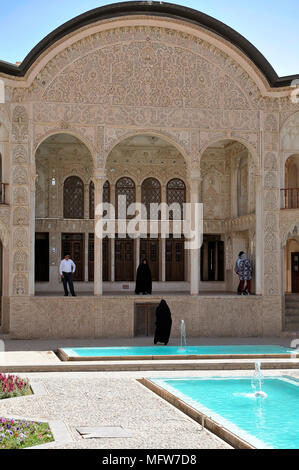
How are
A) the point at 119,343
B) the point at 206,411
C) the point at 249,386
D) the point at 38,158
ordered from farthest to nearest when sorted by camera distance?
the point at 38,158, the point at 119,343, the point at 249,386, the point at 206,411

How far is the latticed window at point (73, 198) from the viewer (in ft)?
71.8

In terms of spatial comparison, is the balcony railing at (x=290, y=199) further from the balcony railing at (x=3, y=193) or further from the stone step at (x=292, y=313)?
the balcony railing at (x=3, y=193)

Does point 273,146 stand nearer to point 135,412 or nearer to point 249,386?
point 249,386

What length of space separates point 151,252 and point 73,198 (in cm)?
301

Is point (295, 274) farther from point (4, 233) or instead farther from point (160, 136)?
point (4, 233)

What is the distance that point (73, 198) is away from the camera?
863 inches

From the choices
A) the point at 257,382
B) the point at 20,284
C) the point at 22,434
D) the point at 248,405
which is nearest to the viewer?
the point at 22,434

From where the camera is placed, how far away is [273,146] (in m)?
18.4

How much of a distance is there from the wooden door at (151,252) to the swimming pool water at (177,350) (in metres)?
6.80

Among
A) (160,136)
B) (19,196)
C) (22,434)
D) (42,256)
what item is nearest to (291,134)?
(160,136)

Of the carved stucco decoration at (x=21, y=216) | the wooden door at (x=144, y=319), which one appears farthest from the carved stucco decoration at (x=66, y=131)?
the wooden door at (x=144, y=319)

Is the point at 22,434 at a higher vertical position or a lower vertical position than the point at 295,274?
lower
